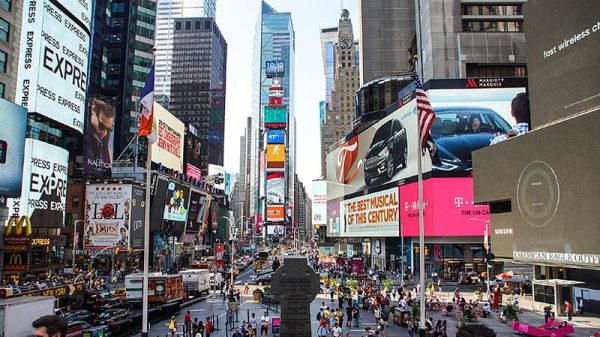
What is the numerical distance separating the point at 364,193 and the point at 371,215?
6.28 meters

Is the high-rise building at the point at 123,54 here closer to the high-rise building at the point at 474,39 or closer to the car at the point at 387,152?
the car at the point at 387,152

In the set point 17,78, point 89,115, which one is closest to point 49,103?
point 17,78

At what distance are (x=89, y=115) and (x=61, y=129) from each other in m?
4.53

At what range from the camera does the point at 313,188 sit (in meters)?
154

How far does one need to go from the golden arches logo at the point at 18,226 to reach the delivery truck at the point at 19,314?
82.0 feet

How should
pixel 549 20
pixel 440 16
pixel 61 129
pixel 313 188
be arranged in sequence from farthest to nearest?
1. pixel 313 188
2. pixel 440 16
3. pixel 61 129
4. pixel 549 20

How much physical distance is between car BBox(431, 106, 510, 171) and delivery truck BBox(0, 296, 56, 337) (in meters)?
55.9

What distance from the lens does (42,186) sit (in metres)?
48.3

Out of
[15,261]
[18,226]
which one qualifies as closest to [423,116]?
[18,226]

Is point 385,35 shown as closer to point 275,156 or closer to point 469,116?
point 469,116

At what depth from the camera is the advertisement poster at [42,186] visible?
45.8m

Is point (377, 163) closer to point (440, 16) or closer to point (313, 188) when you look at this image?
point (440, 16)

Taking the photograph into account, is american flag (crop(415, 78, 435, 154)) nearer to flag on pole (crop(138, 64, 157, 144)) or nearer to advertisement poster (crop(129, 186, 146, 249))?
flag on pole (crop(138, 64, 157, 144))

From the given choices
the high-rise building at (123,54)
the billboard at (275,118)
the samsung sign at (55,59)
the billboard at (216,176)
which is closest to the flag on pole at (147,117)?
the samsung sign at (55,59)
